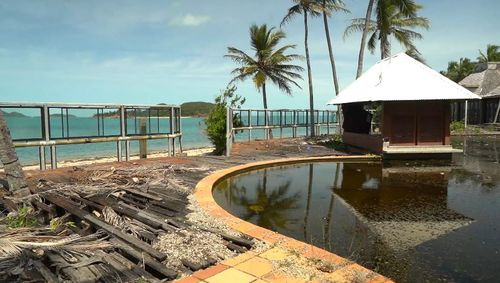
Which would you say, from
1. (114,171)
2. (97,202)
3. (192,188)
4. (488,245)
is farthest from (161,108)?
(488,245)

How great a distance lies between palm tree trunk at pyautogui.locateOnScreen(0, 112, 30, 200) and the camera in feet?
19.3

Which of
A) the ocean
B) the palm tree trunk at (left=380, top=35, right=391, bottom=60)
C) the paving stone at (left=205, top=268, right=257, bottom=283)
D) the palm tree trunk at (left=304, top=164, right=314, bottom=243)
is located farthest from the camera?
the palm tree trunk at (left=380, top=35, right=391, bottom=60)

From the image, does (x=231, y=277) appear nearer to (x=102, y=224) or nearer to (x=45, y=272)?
(x=45, y=272)

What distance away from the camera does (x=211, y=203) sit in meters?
6.27

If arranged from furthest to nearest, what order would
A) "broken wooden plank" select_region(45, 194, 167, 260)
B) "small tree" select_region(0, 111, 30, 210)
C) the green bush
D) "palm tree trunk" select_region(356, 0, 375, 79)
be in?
1. the green bush
2. "palm tree trunk" select_region(356, 0, 375, 79)
3. "small tree" select_region(0, 111, 30, 210)
4. "broken wooden plank" select_region(45, 194, 167, 260)

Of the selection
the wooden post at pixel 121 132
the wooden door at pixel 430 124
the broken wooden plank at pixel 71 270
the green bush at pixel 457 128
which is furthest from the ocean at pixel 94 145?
the green bush at pixel 457 128

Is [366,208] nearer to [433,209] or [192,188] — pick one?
[433,209]

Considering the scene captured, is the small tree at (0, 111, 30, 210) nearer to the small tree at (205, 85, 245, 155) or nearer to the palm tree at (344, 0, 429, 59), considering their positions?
the small tree at (205, 85, 245, 155)

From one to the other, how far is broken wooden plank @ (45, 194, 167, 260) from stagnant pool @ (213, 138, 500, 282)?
2158 millimetres

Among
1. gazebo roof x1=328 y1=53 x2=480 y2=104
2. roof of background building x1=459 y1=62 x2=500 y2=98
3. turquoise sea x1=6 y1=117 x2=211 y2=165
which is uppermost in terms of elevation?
roof of background building x1=459 y1=62 x2=500 y2=98

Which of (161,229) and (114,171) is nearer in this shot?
(161,229)

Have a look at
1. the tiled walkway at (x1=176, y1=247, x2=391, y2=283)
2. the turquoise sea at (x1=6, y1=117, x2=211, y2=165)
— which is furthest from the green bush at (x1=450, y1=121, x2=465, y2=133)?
the tiled walkway at (x1=176, y1=247, x2=391, y2=283)

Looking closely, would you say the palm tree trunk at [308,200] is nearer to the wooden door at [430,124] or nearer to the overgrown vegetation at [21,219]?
the overgrown vegetation at [21,219]

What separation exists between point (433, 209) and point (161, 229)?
5005 mm
